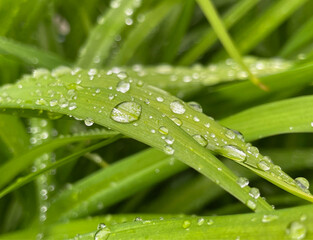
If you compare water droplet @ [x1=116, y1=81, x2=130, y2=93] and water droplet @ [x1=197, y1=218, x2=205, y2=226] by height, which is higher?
water droplet @ [x1=116, y1=81, x2=130, y2=93]

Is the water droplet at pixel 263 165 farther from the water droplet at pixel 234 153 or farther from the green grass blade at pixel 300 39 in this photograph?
the green grass blade at pixel 300 39

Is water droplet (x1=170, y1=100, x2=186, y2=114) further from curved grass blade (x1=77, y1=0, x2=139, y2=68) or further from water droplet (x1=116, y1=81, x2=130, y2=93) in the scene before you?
curved grass blade (x1=77, y1=0, x2=139, y2=68)

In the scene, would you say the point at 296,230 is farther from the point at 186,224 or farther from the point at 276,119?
the point at 276,119

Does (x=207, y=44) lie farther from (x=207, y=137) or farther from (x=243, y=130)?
(x=207, y=137)

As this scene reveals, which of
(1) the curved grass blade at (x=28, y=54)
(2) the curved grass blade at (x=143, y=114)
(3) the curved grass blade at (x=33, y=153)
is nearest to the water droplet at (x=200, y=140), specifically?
(2) the curved grass blade at (x=143, y=114)

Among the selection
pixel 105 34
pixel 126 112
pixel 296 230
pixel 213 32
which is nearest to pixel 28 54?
pixel 105 34

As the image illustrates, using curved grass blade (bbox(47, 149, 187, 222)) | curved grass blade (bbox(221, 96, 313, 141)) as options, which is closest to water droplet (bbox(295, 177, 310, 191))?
curved grass blade (bbox(221, 96, 313, 141))
